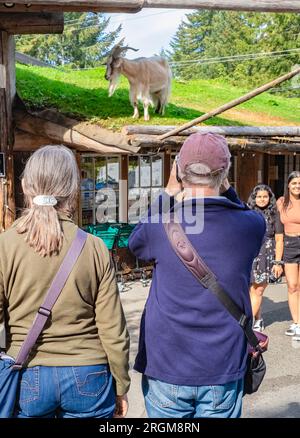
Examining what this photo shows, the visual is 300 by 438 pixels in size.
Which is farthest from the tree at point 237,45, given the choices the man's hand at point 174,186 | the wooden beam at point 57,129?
the man's hand at point 174,186

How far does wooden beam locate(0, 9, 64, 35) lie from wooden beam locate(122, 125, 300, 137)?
1707 millimetres

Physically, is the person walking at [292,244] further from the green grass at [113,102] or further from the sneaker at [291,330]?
the green grass at [113,102]

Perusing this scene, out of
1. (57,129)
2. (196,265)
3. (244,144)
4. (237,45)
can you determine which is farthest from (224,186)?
(237,45)

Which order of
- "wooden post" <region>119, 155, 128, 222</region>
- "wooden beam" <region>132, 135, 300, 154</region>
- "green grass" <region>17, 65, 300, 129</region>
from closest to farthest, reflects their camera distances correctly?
1. "wooden beam" <region>132, 135, 300, 154</region>
2. "green grass" <region>17, 65, 300, 129</region>
3. "wooden post" <region>119, 155, 128, 222</region>

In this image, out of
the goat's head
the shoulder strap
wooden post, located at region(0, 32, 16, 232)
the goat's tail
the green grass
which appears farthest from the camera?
the goat's tail

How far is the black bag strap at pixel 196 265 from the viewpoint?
2.39m

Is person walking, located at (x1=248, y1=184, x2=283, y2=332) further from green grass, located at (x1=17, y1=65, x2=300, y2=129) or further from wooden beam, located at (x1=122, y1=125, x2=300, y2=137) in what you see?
green grass, located at (x1=17, y1=65, x2=300, y2=129)

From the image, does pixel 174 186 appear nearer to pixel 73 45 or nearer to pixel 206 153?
pixel 206 153

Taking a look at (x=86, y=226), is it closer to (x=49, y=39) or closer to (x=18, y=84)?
(x=18, y=84)

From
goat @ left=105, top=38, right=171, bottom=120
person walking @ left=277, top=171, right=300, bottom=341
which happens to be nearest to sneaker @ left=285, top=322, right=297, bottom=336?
person walking @ left=277, top=171, right=300, bottom=341

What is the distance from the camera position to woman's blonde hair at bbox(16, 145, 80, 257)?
232 centimetres

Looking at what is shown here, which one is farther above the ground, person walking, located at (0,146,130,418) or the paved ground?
person walking, located at (0,146,130,418)

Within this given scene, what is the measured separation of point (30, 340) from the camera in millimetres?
2328

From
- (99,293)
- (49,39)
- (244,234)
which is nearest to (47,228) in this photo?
(99,293)
